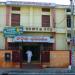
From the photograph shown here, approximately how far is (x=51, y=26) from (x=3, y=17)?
5446 millimetres

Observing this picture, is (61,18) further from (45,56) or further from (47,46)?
(45,56)

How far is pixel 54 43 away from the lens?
39.8 metres

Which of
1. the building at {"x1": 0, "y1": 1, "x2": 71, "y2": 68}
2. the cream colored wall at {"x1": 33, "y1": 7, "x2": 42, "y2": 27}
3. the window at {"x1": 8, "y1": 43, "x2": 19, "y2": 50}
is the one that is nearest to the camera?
the building at {"x1": 0, "y1": 1, "x2": 71, "y2": 68}

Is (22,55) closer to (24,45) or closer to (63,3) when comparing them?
(24,45)

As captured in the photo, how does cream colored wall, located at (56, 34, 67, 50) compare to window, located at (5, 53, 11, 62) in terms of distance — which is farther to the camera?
cream colored wall, located at (56, 34, 67, 50)

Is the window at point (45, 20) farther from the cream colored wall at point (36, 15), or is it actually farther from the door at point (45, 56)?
the door at point (45, 56)

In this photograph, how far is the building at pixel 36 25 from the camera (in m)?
39.1

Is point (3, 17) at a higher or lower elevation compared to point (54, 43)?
higher

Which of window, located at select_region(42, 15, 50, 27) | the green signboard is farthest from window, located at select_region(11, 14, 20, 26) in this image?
window, located at select_region(42, 15, 50, 27)

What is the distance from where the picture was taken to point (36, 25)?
3994 centimetres

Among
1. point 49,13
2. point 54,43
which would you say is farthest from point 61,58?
point 49,13

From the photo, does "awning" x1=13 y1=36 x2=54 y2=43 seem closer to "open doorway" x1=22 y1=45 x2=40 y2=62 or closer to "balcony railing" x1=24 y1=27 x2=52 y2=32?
"balcony railing" x1=24 y1=27 x2=52 y2=32

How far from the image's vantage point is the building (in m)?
39.1

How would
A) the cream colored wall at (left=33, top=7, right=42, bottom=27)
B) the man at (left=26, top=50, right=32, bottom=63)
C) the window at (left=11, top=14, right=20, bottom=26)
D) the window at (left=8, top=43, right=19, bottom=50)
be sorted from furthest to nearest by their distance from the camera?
the cream colored wall at (left=33, top=7, right=42, bottom=27), the window at (left=11, top=14, right=20, bottom=26), the window at (left=8, top=43, right=19, bottom=50), the man at (left=26, top=50, right=32, bottom=63)
